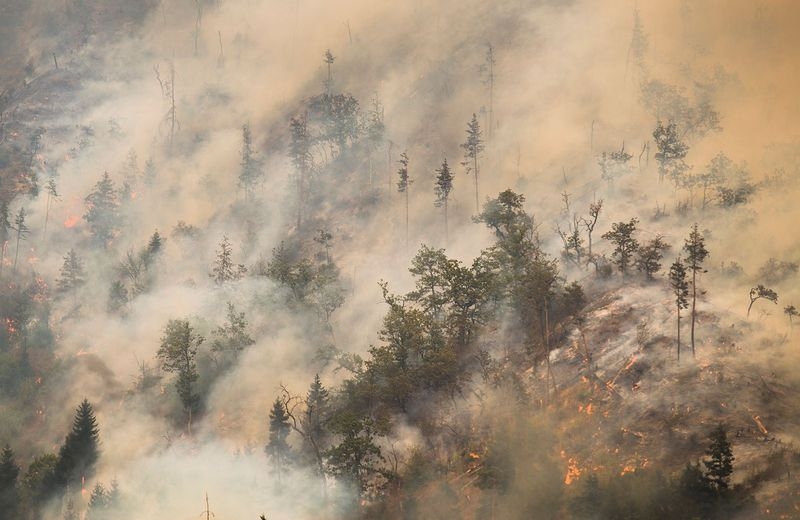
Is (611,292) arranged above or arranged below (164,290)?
below

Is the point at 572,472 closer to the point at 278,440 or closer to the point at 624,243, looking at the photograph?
the point at 624,243

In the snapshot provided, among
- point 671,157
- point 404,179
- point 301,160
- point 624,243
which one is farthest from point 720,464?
point 301,160

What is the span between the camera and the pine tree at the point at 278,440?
7938 centimetres

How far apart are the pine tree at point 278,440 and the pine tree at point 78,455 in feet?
76.9

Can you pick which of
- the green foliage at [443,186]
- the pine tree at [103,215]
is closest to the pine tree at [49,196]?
the pine tree at [103,215]

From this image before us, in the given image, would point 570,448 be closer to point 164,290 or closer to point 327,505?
point 327,505

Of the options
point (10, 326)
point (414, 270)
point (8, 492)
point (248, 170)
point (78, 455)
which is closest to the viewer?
point (8, 492)

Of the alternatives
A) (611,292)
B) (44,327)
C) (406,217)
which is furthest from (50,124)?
(611,292)

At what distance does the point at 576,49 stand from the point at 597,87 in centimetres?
1800

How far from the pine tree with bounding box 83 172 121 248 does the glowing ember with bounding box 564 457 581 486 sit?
11392 centimetres

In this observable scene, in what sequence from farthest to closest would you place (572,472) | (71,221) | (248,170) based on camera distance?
1. (71,221)
2. (248,170)
3. (572,472)

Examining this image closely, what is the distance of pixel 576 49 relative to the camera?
152 meters

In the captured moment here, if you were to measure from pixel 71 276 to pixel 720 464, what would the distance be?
120 metres

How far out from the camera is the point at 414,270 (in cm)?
8612
